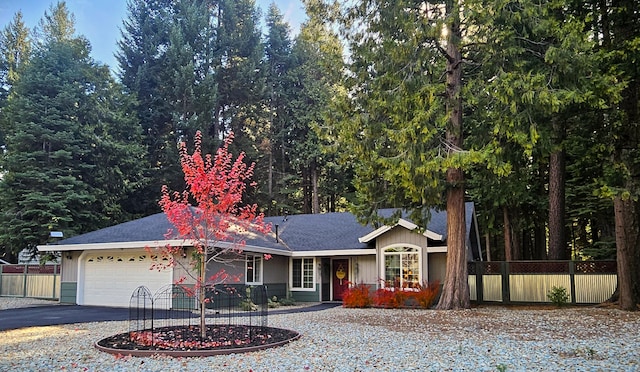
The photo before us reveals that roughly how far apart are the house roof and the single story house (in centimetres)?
4

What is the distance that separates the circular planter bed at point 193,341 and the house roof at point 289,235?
6.50 meters

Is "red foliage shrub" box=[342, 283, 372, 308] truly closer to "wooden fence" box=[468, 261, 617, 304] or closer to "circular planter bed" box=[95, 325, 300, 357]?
"wooden fence" box=[468, 261, 617, 304]

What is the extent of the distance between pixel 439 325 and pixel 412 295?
4.77m

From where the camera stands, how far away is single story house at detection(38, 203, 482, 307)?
16.7 metres

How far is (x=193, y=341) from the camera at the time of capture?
27.8ft

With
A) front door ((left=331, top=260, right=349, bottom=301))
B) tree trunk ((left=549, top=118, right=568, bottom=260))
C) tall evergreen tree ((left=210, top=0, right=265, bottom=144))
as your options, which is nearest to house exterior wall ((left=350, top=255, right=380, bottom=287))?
front door ((left=331, top=260, right=349, bottom=301))

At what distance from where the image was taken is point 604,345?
8.07m

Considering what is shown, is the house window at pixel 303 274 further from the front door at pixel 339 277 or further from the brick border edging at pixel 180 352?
the brick border edging at pixel 180 352

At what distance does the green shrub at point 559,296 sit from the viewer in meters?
15.5

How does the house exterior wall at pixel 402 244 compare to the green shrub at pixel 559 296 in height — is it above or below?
above

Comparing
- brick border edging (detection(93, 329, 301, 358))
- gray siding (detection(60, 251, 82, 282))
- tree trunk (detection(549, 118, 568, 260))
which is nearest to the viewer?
brick border edging (detection(93, 329, 301, 358))

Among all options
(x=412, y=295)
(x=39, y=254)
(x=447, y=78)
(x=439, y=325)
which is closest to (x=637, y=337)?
(x=439, y=325)

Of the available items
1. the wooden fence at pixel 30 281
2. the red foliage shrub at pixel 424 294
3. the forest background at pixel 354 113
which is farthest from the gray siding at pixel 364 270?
the wooden fence at pixel 30 281

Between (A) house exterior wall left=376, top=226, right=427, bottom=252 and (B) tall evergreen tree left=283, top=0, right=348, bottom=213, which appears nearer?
(A) house exterior wall left=376, top=226, right=427, bottom=252
